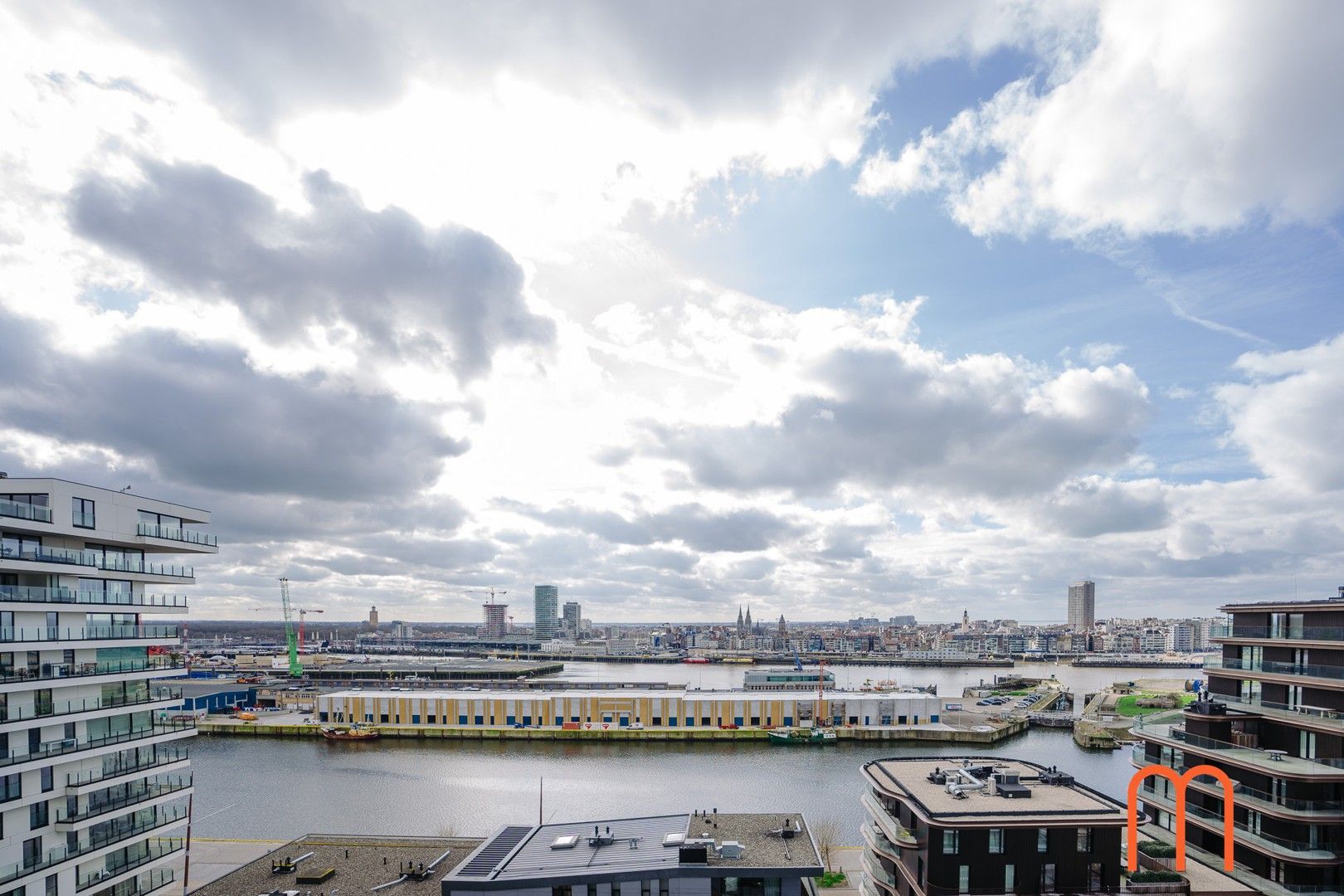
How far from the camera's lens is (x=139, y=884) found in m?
22.4

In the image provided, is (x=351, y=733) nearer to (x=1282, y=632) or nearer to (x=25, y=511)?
(x=25, y=511)

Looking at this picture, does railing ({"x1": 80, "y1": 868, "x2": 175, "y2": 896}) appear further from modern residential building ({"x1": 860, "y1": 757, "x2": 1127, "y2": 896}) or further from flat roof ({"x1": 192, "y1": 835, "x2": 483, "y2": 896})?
modern residential building ({"x1": 860, "y1": 757, "x2": 1127, "y2": 896})

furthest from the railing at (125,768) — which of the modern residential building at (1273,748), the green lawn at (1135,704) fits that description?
the green lawn at (1135,704)

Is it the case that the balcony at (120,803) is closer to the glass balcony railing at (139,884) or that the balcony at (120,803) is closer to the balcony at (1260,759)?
the glass balcony railing at (139,884)

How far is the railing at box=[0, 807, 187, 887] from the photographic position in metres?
18.2

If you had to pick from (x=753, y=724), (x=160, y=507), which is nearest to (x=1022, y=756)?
(x=753, y=724)

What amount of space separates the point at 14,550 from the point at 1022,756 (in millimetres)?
54786

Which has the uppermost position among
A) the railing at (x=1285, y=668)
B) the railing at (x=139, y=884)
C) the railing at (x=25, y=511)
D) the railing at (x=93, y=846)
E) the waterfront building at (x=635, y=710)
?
the railing at (x=25, y=511)

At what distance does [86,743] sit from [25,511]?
21.2 ft

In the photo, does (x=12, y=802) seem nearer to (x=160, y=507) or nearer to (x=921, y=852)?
(x=160, y=507)

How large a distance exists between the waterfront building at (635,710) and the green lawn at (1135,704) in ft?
85.4

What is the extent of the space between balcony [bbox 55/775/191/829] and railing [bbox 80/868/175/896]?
1.66 m

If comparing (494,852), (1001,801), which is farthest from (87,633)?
(1001,801)

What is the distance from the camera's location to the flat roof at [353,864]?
2325 centimetres
